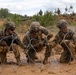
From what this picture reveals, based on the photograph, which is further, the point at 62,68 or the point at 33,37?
the point at 33,37

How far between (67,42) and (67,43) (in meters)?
0.03

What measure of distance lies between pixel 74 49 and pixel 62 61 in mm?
542

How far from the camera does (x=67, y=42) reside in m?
8.75

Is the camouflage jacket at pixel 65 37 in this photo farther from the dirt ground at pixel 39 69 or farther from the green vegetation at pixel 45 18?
the green vegetation at pixel 45 18

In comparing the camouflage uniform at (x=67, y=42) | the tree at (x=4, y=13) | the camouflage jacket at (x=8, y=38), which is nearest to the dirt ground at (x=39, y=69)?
the camouflage uniform at (x=67, y=42)

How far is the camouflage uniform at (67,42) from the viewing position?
28.7 ft

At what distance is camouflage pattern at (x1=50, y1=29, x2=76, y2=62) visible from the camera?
8.76 metres

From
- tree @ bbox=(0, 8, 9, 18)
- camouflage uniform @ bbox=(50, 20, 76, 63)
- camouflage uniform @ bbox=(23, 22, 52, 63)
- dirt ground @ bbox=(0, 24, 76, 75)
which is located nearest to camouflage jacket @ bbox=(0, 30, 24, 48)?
camouflage uniform @ bbox=(23, 22, 52, 63)

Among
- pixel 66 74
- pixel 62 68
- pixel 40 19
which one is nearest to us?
pixel 66 74

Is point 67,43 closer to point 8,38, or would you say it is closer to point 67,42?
point 67,42

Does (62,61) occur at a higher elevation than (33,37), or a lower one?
lower

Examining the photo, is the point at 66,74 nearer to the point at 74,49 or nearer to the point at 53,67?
the point at 53,67

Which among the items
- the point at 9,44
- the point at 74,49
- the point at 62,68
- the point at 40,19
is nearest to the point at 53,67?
the point at 62,68

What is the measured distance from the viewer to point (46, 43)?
881 cm
